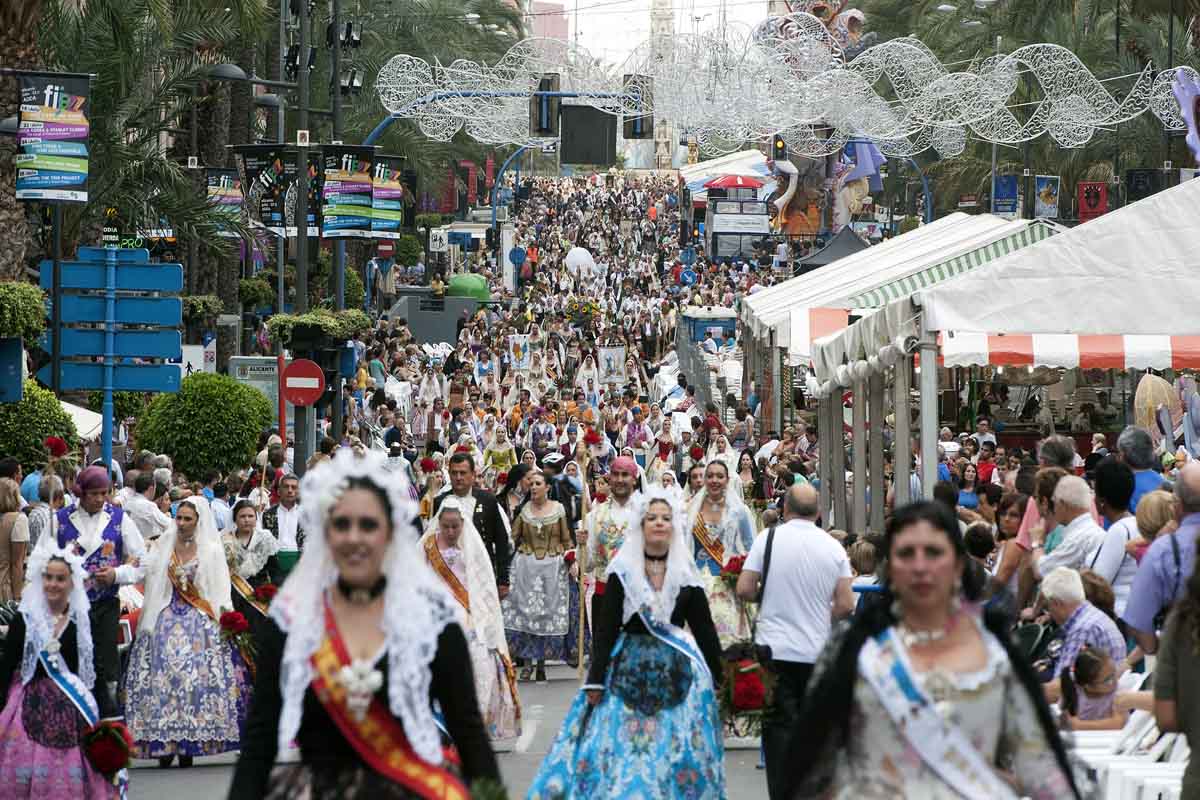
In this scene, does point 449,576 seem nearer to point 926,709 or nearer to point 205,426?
point 926,709

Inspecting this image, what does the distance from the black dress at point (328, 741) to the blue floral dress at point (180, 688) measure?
7.43 meters

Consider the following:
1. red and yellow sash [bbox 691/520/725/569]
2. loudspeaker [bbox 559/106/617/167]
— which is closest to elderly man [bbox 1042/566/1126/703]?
red and yellow sash [bbox 691/520/725/569]

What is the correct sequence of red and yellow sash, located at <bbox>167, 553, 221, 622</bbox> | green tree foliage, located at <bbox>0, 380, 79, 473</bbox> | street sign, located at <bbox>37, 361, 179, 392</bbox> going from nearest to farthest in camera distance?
red and yellow sash, located at <bbox>167, 553, 221, 622</bbox>
green tree foliage, located at <bbox>0, 380, 79, 473</bbox>
street sign, located at <bbox>37, 361, 179, 392</bbox>

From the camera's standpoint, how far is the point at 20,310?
69.7ft

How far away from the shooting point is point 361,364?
38.0 meters

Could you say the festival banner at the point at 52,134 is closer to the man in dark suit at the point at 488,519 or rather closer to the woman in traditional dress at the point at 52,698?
the man in dark suit at the point at 488,519

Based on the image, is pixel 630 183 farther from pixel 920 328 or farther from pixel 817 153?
pixel 920 328

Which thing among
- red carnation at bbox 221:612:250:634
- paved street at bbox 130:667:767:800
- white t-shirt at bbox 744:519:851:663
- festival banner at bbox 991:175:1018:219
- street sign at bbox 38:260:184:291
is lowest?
paved street at bbox 130:667:767:800

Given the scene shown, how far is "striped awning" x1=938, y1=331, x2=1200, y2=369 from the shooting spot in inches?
579

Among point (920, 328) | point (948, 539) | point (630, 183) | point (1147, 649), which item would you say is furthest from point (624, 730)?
point (630, 183)

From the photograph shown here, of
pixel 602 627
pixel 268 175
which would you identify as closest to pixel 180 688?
pixel 602 627

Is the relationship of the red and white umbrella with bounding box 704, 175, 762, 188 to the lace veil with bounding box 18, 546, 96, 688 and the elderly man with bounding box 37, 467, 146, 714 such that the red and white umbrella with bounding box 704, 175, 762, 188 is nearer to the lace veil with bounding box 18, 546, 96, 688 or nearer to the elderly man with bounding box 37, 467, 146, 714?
the elderly man with bounding box 37, 467, 146, 714

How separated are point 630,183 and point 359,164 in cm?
13074

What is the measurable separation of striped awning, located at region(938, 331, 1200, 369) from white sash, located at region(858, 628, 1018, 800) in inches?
392
